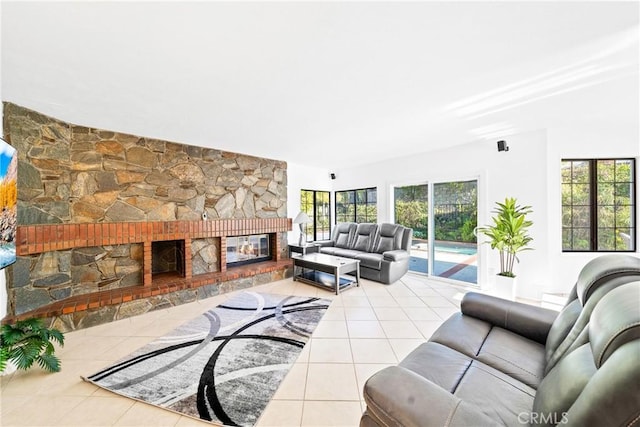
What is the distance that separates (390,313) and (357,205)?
3359 millimetres

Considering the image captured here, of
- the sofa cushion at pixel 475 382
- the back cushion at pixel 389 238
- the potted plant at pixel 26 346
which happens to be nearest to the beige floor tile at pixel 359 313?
the sofa cushion at pixel 475 382

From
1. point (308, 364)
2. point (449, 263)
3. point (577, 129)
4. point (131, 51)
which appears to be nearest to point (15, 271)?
point (131, 51)

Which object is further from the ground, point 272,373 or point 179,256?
point 179,256

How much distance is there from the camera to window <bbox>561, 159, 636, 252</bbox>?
354cm

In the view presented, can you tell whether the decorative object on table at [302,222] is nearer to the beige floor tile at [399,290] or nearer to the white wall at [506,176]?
the beige floor tile at [399,290]

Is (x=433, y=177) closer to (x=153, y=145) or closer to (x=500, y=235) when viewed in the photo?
(x=500, y=235)

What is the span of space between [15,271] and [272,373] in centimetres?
279

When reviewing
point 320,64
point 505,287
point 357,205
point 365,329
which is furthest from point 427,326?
point 357,205

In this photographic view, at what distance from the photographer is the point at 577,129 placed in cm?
351

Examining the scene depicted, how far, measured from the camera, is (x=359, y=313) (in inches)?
122

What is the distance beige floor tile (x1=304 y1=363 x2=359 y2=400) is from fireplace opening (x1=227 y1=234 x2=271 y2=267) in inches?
112

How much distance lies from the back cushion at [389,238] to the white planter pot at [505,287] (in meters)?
1.62

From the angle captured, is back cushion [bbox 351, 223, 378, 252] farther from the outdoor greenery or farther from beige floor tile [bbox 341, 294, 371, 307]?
beige floor tile [bbox 341, 294, 371, 307]

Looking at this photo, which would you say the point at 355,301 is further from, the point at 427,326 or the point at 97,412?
the point at 97,412
